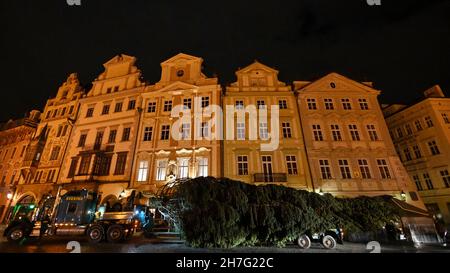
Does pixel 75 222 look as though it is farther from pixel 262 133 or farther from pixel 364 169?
pixel 364 169

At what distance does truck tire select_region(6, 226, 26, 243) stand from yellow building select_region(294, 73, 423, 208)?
2005 cm

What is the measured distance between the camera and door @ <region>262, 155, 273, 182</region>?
62.8 feet

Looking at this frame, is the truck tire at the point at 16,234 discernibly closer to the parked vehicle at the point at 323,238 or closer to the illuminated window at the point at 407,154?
the parked vehicle at the point at 323,238

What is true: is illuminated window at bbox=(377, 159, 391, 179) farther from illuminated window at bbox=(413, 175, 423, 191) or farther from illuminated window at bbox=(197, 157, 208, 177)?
illuminated window at bbox=(197, 157, 208, 177)

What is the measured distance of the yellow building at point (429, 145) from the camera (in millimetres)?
20781

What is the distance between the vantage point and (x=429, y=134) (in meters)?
22.4

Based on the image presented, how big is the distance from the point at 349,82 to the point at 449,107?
1009 centimetres

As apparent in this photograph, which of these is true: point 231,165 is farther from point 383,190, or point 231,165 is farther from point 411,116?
point 411,116

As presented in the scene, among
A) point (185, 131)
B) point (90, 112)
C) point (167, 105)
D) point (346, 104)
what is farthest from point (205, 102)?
point (346, 104)

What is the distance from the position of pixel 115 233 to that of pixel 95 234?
111 centimetres

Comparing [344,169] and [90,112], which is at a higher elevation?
[90,112]

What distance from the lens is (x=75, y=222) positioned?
13062 millimetres

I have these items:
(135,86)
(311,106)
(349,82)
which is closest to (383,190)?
(311,106)

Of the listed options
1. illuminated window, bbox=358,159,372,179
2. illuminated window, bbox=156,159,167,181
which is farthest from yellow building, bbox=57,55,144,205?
illuminated window, bbox=358,159,372,179
